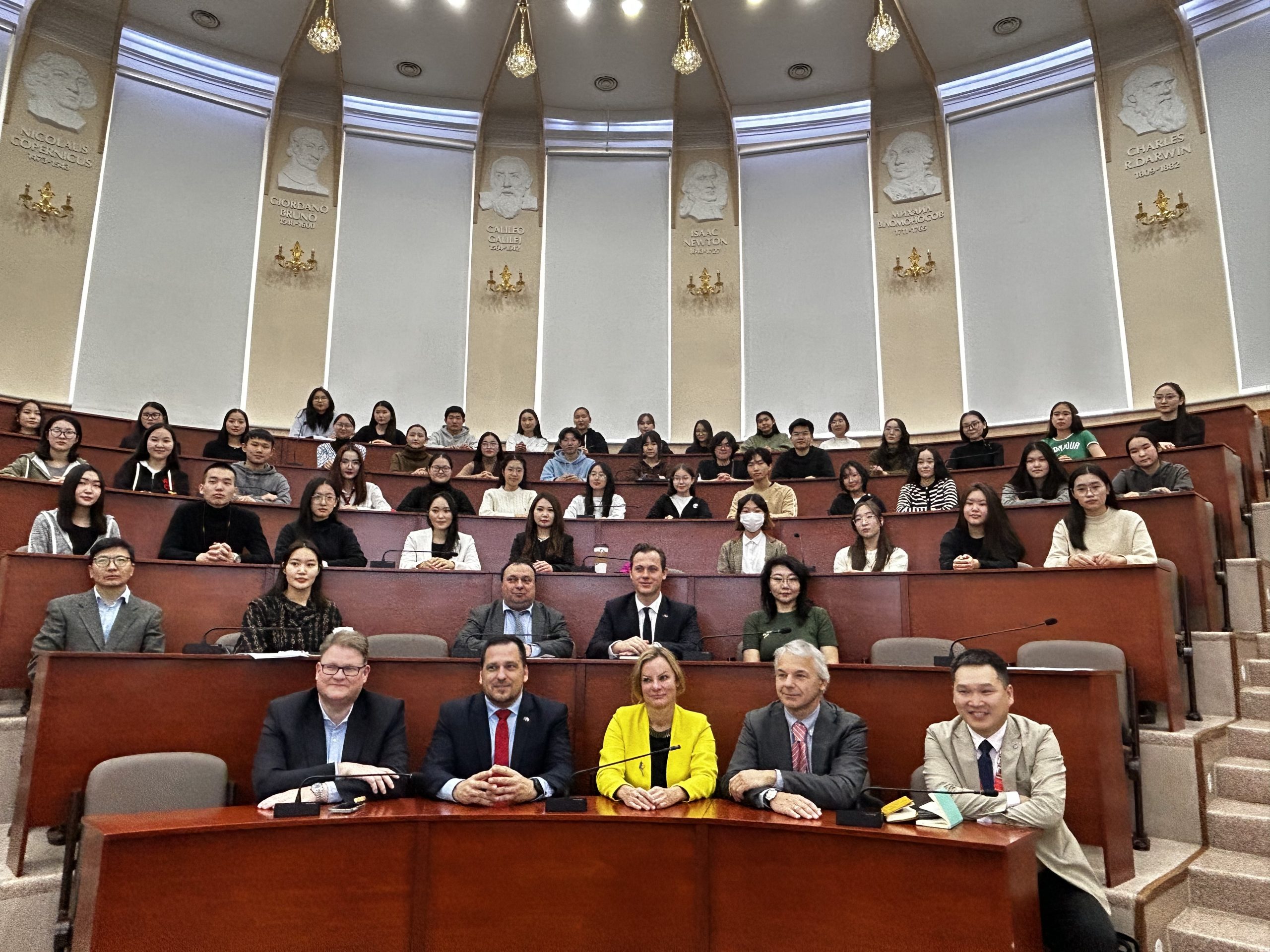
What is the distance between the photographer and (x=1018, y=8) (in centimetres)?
762

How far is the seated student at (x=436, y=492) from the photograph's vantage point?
17.7 ft

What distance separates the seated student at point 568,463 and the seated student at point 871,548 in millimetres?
2689

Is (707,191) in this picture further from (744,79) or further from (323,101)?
(323,101)

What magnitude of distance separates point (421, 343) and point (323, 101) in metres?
2.50

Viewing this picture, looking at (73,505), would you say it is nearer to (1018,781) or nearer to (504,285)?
(1018,781)

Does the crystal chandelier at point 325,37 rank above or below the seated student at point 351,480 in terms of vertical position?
above

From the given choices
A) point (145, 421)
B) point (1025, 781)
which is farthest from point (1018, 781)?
point (145, 421)

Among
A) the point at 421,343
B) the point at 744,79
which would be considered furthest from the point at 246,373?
the point at 744,79

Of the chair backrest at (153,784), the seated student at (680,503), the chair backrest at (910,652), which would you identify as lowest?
the chair backrest at (153,784)

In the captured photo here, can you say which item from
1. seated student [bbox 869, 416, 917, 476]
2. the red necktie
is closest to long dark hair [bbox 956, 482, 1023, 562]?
seated student [bbox 869, 416, 917, 476]

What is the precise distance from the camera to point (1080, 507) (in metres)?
4.02

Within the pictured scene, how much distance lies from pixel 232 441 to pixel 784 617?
420cm

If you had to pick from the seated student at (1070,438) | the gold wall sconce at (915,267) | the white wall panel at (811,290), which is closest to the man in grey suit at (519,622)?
the seated student at (1070,438)

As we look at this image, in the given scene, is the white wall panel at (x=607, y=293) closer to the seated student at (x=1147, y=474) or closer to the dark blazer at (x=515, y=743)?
the seated student at (x=1147, y=474)
